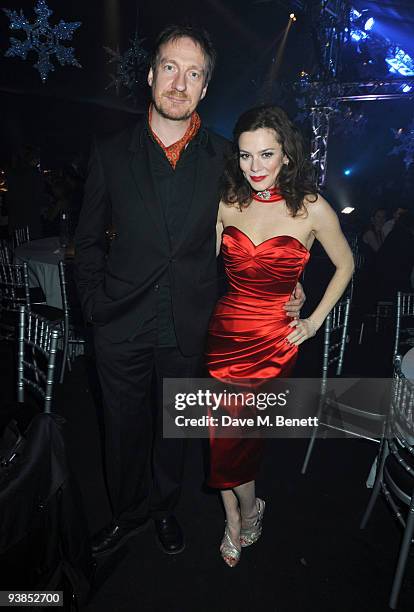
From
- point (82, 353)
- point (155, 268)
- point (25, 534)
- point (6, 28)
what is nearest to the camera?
point (25, 534)

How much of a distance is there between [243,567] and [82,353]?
115 inches

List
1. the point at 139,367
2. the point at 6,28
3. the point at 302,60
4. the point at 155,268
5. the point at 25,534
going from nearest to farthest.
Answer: the point at 25,534, the point at 155,268, the point at 139,367, the point at 6,28, the point at 302,60

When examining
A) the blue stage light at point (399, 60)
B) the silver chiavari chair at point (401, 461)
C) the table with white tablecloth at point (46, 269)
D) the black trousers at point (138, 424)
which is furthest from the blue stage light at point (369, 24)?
the black trousers at point (138, 424)

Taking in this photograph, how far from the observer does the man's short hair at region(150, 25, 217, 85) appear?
179 cm

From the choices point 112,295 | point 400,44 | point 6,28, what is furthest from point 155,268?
point 400,44

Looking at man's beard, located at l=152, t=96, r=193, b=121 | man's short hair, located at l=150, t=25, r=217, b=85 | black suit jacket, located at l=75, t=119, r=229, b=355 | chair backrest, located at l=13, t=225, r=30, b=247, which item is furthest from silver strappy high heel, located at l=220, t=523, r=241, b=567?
chair backrest, located at l=13, t=225, r=30, b=247

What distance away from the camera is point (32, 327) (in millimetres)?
2191

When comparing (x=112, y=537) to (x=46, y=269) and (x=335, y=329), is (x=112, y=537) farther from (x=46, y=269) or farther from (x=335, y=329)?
(x=46, y=269)

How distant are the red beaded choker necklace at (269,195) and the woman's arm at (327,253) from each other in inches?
5.9

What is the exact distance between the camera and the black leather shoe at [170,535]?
2.21 metres

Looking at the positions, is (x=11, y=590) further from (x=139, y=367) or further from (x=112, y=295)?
(x=112, y=295)

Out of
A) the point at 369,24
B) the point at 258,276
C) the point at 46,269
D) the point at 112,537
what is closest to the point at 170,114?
the point at 258,276

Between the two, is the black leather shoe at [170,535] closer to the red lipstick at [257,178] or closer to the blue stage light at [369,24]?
the red lipstick at [257,178]

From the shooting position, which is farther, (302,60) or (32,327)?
(302,60)
